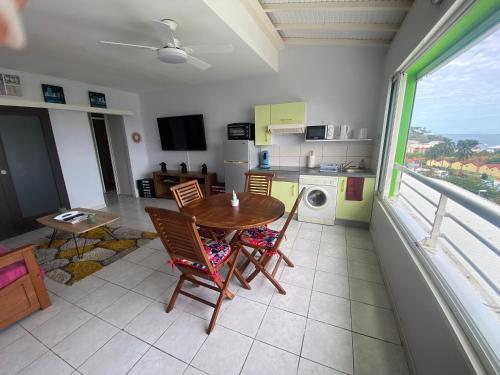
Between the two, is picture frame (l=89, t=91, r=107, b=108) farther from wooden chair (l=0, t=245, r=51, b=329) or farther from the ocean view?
the ocean view

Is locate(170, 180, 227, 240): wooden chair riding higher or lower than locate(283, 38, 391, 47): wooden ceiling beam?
lower

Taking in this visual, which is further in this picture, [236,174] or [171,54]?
[236,174]

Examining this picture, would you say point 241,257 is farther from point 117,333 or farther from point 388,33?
point 388,33

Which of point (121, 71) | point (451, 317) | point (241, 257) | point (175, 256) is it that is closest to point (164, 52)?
point (175, 256)

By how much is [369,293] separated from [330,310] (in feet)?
1.54

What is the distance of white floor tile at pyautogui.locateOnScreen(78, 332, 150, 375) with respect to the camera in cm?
138

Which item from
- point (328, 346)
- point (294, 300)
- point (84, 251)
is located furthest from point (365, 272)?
point (84, 251)

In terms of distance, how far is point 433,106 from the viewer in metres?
1.90

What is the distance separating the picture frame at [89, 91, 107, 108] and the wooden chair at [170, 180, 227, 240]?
3323 mm

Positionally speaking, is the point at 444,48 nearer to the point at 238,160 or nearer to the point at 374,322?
the point at 374,322

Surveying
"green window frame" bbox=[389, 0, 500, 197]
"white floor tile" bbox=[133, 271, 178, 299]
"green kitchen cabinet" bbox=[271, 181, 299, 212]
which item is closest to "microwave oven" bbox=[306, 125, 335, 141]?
"green kitchen cabinet" bbox=[271, 181, 299, 212]

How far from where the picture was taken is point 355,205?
3213mm

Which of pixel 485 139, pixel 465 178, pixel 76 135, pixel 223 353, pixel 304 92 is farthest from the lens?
pixel 76 135

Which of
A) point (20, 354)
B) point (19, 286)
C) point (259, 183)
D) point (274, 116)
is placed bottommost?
point (20, 354)
